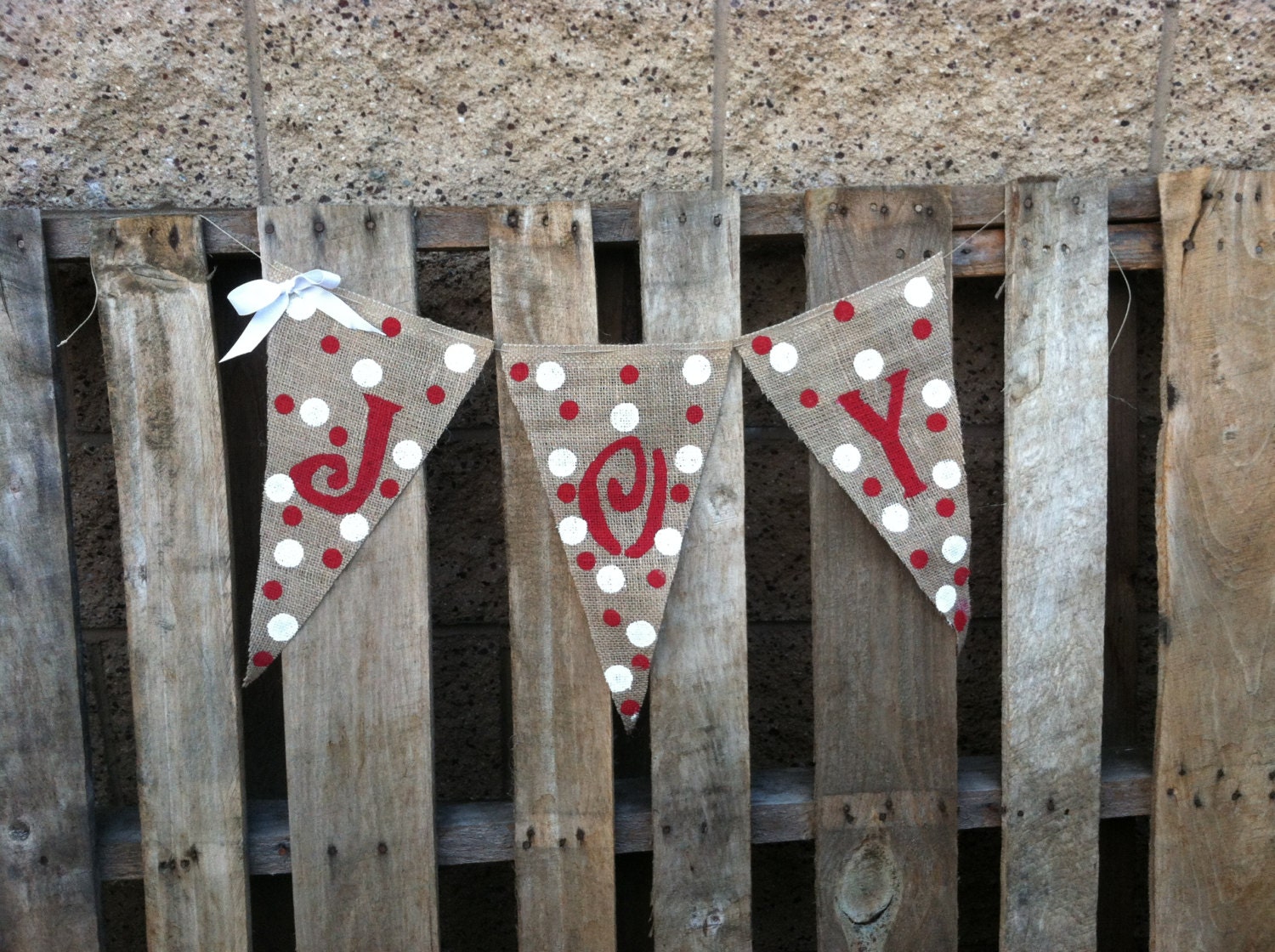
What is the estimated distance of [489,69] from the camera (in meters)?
1.82

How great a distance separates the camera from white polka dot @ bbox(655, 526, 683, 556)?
1.56m

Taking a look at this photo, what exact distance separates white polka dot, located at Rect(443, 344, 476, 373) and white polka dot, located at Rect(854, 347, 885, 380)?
592 millimetres

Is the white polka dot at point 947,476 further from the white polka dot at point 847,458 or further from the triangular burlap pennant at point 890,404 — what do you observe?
the white polka dot at point 847,458

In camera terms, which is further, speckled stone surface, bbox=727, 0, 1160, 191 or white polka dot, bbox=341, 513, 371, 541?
speckled stone surface, bbox=727, 0, 1160, 191

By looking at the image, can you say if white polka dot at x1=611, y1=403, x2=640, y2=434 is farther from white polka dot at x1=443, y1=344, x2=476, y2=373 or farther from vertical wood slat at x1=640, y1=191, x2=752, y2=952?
white polka dot at x1=443, y1=344, x2=476, y2=373

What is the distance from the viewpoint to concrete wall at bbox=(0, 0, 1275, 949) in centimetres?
179

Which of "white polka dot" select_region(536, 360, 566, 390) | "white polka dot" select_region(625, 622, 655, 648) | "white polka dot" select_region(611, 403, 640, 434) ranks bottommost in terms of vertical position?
"white polka dot" select_region(625, 622, 655, 648)

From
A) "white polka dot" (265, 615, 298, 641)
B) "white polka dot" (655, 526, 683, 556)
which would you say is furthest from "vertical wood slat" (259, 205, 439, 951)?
"white polka dot" (655, 526, 683, 556)

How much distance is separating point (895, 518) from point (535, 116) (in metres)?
0.96

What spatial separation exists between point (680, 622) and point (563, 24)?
108cm

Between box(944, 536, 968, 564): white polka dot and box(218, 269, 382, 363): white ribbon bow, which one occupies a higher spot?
box(218, 269, 382, 363): white ribbon bow

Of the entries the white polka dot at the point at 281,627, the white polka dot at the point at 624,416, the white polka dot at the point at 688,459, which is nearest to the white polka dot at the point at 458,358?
the white polka dot at the point at 624,416

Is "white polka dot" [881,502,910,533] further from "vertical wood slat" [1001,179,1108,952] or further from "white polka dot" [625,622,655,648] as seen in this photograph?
"white polka dot" [625,622,655,648]

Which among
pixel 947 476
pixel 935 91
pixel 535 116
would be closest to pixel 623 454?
pixel 947 476
